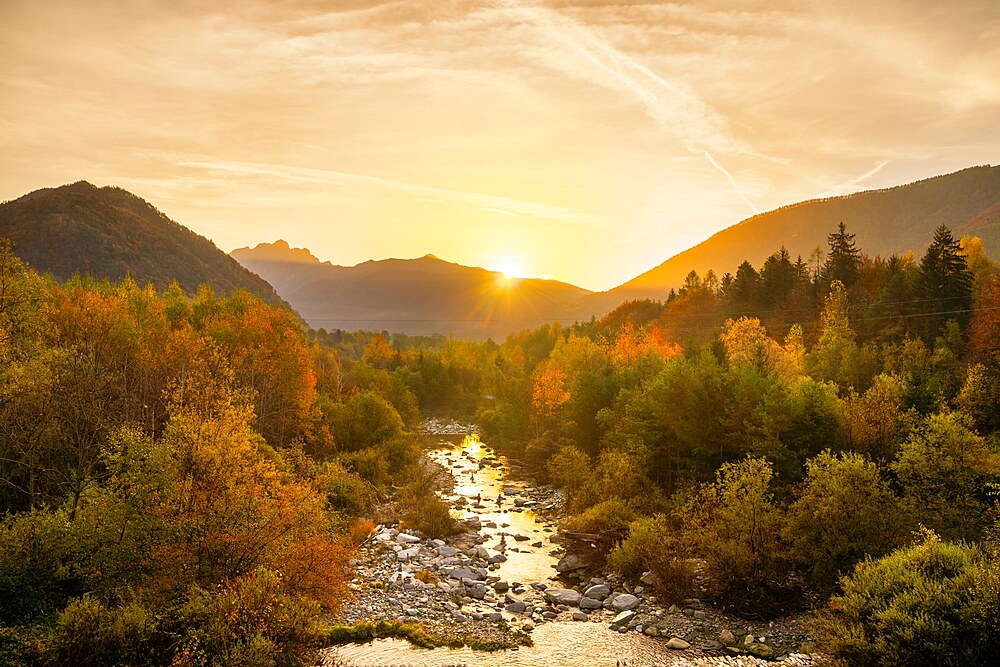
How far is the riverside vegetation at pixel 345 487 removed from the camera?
19047 millimetres

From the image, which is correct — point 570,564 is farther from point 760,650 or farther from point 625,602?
point 760,650

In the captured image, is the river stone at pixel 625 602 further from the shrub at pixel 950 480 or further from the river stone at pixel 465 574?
the shrub at pixel 950 480

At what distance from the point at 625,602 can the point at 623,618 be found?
163 centimetres

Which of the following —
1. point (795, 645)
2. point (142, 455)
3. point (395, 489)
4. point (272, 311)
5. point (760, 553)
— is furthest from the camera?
point (272, 311)

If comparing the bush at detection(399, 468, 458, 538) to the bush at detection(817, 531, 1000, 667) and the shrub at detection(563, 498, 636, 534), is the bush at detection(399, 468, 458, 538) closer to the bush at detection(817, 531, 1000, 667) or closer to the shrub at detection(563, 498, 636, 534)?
the shrub at detection(563, 498, 636, 534)

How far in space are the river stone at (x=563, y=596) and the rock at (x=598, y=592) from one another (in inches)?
20.3

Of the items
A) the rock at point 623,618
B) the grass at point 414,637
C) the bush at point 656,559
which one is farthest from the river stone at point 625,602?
the grass at point 414,637

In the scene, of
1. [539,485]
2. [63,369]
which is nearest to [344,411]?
[539,485]

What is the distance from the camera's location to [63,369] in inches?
1061

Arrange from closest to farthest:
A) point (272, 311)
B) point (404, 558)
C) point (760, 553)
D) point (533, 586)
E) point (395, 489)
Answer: point (760, 553) < point (533, 586) < point (404, 558) < point (395, 489) < point (272, 311)

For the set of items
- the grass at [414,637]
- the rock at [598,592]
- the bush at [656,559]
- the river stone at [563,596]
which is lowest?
the river stone at [563,596]

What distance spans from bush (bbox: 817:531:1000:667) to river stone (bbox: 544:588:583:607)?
11314mm

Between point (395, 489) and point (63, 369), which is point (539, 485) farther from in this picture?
point (63, 369)

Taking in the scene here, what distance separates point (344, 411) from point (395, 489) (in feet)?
33.9
